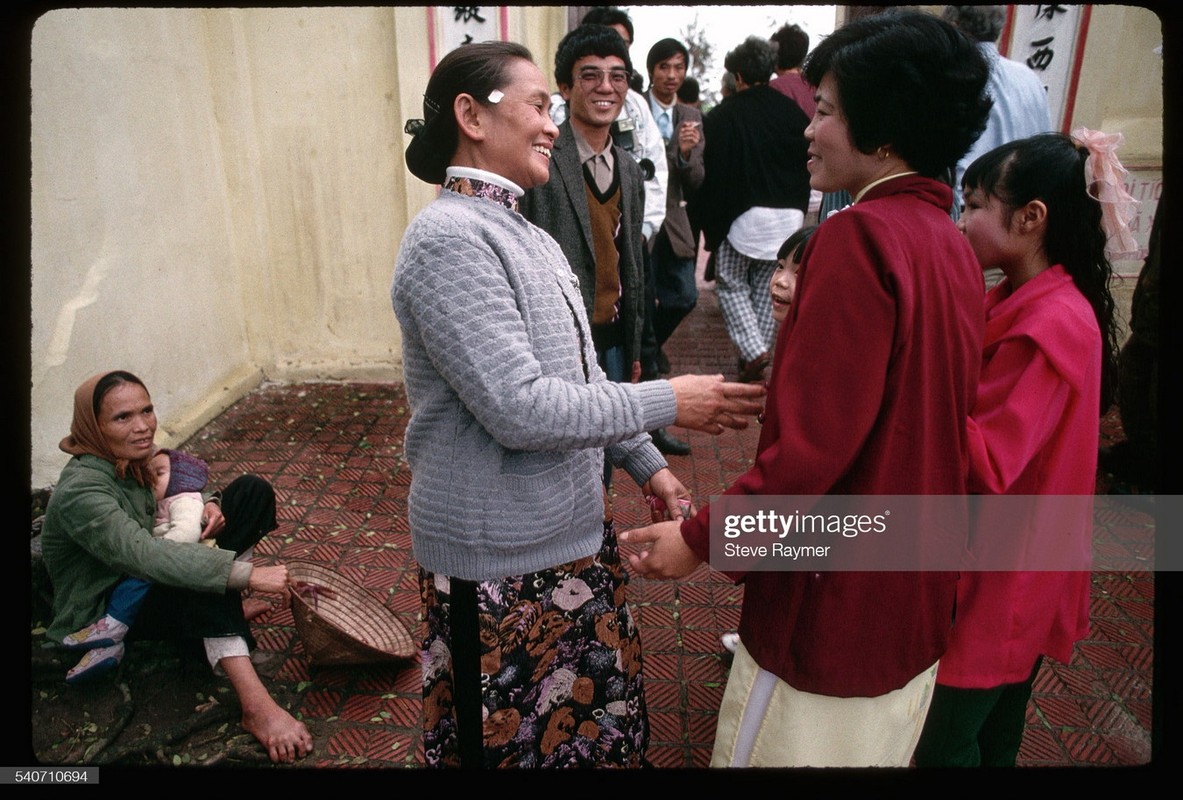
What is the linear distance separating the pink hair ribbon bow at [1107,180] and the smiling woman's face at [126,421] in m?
2.83

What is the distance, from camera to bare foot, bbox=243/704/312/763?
2.72 metres

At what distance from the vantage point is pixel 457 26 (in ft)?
17.7

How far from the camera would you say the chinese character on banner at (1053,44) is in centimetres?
518

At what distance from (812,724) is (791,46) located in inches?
214

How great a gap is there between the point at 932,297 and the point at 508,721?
1.33m

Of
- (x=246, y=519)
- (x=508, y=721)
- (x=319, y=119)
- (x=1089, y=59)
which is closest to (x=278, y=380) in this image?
(x=319, y=119)

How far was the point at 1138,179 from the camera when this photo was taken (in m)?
5.71

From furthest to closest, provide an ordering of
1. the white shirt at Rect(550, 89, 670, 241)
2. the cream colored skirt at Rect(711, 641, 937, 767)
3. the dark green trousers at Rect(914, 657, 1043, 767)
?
the white shirt at Rect(550, 89, 670, 241)
the dark green trousers at Rect(914, 657, 1043, 767)
the cream colored skirt at Rect(711, 641, 937, 767)

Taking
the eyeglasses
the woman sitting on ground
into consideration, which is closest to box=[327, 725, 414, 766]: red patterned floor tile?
the woman sitting on ground

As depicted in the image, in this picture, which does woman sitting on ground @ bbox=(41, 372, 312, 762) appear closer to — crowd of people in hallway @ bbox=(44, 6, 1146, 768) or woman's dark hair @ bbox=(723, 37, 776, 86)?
crowd of people in hallway @ bbox=(44, 6, 1146, 768)

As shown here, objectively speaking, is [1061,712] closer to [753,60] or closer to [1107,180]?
[1107,180]

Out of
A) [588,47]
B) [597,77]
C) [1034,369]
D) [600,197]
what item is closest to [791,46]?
[588,47]

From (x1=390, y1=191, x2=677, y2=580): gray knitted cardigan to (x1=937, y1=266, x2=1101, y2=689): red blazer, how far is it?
27.9 inches

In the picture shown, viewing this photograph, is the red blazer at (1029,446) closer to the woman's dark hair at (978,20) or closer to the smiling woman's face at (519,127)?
the smiling woman's face at (519,127)
